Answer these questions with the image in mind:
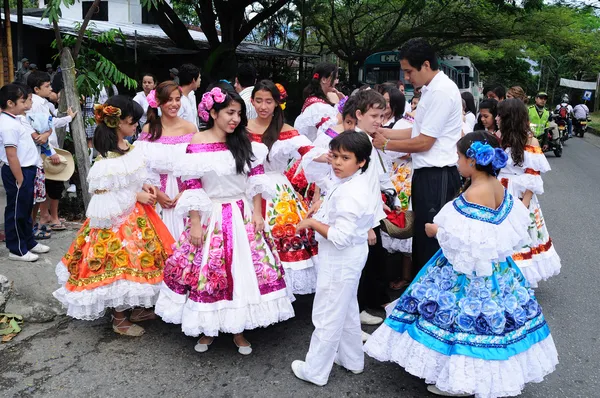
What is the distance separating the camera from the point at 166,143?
443 cm

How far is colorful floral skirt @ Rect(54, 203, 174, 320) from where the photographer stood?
3824mm

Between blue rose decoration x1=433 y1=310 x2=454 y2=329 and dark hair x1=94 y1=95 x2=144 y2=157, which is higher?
dark hair x1=94 y1=95 x2=144 y2=157

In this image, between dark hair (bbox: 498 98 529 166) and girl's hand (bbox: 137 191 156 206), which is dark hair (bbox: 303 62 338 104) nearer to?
dark hair (bbox: 498 98 529 166)

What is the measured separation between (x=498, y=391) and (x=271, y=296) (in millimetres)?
1500

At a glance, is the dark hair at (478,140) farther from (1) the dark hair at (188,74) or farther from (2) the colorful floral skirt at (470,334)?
(1) the dark hair at (188,74)

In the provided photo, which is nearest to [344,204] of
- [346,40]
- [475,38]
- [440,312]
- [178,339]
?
[440,312]

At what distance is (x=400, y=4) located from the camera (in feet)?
82.6

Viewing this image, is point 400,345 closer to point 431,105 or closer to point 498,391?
point 498,391

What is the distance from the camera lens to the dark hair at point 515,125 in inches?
185

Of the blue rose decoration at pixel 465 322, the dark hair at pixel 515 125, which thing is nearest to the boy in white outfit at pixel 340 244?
the blue rose decoration at pixel 465 322

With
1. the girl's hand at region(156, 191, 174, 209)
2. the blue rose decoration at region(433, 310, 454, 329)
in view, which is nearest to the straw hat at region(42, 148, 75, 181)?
the girl's hand at region(156, 191, 174, 209)

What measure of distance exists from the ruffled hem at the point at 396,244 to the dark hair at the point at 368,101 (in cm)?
146

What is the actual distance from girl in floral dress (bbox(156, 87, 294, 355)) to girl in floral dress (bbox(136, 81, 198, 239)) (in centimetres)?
69

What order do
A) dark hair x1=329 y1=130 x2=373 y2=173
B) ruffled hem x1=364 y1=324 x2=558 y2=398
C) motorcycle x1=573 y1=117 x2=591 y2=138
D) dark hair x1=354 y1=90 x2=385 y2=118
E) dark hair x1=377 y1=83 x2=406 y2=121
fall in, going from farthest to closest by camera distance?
→ motorcycle x1=573 y1=117 x2=591 y2=138, dark hair x1=377 y1=83 x2=406 y2=121, dark hair x1=354 y1=90 x2=385 y2=118, dark hair x1=329 y1=130 x2=373 y2=173, ruffled hem x1=364 y1=324 x2=558 y2=398
